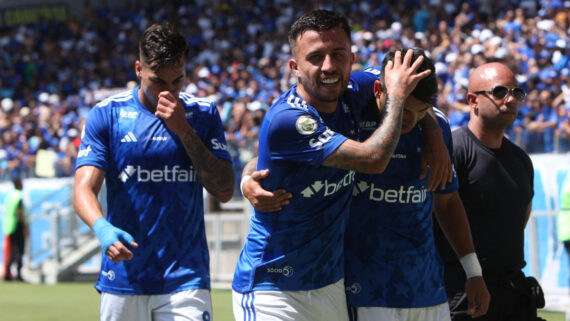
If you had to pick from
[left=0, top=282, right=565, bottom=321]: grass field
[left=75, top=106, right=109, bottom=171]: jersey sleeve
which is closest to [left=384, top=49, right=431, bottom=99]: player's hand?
[left=75, top=106, right=109, bottom=171]: jersey sleeve

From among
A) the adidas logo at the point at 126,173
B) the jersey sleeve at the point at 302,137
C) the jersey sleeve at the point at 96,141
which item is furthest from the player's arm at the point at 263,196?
the jersey sleeve at the point at 96,141

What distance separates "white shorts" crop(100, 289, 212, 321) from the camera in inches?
159

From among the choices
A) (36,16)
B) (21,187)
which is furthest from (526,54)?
(36,16)

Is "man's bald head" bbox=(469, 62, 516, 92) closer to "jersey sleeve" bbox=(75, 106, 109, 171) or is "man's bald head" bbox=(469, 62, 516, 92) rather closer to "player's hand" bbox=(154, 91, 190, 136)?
"player's hand" bbox=(154, 91, 190, 136)

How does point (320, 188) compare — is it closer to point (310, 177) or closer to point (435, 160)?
point (310, 177)

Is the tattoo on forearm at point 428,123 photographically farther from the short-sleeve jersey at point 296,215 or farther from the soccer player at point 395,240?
the short-sleeve jersey at point 296,215

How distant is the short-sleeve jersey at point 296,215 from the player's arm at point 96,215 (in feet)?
1.90

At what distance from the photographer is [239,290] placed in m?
3.65

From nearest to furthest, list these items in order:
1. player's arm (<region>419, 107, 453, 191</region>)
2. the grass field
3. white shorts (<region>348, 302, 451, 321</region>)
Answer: white shorts (<region>348, 302, 451, 321</region>), player's arm (<region>419, 107, 453, 191</region>), the grass field

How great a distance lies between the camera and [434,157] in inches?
150

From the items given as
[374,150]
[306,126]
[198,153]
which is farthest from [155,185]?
[374,150]

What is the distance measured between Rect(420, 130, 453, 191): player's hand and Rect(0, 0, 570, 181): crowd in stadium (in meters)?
7.08

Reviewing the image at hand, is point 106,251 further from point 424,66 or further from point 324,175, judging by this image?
point 424,66

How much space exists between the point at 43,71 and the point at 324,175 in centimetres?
2657
